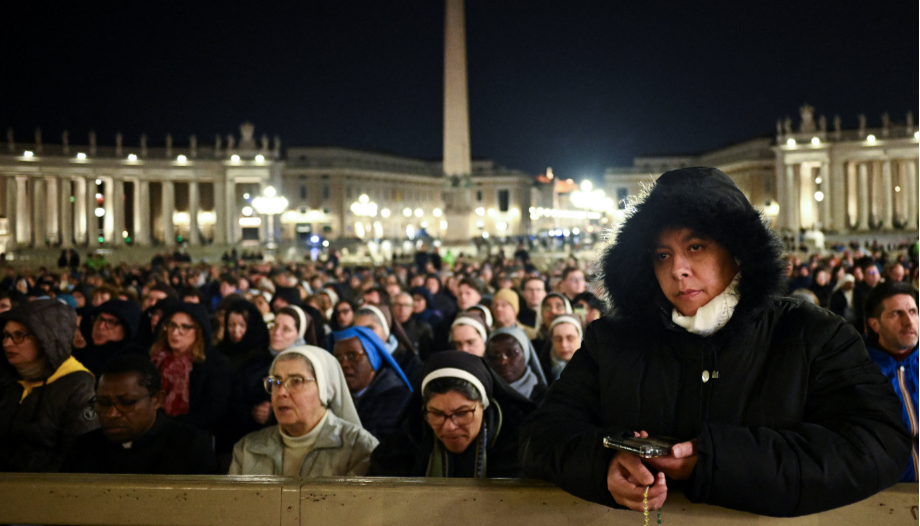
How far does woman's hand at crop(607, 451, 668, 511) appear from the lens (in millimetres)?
1969

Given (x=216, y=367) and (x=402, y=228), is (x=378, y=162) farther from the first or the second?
(x=216, y=367)

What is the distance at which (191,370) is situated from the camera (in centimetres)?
607

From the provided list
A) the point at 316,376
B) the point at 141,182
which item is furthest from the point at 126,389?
the point at 141,182

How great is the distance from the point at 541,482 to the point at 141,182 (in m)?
73.1

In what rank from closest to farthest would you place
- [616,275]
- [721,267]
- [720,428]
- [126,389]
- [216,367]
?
[720,428] → [721,267] → [616,275] → [126,389] → [216,367]

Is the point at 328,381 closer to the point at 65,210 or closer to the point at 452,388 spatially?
the point at 452,388

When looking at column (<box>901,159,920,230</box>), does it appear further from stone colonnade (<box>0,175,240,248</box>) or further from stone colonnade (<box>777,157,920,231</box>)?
stone colonnade (<box>0,175,240,248</box>)

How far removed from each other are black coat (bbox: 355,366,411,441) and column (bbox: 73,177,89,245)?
226ft

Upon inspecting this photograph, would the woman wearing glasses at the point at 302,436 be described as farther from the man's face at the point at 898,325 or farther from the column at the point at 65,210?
the column at the point at 65,210

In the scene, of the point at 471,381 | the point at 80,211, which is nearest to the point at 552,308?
the point at 471,381

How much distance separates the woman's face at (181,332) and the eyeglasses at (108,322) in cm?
159

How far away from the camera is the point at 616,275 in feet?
7.87

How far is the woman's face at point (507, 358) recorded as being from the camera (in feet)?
19.1

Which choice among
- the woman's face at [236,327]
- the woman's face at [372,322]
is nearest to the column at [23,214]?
the woman's face at [236,327]
